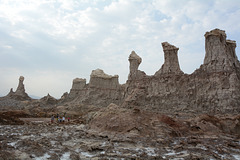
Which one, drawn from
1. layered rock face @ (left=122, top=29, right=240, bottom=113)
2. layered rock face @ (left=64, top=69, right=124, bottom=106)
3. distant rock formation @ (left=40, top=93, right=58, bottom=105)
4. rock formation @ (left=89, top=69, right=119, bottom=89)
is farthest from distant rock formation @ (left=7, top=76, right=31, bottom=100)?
layered rock face @ (left=122, top=29, right=240, bottom=113)

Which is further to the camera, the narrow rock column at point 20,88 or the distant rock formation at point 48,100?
the narrow rock column at point 20,88

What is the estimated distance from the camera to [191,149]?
8406 mm

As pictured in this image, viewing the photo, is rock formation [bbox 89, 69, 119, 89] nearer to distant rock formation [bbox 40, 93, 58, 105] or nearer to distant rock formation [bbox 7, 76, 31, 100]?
distant rock formation [bbox 40, 93, 58, 105]

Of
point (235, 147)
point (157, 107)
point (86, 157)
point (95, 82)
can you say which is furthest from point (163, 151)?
point (95, 82)

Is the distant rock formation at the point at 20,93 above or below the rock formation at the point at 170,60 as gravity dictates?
below

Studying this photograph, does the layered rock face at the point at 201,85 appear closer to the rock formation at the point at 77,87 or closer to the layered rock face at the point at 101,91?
the layered rock face at the point at 101,91

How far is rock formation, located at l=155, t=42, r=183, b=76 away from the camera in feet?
126

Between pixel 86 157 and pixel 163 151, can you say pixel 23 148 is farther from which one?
pixel 163 151

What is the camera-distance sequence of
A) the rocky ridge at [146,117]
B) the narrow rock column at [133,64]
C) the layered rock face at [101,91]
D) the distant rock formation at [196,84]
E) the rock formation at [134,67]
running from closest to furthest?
1. the rocky ridge at [146,117]
2. the distant rock formation at [196,84]
3. the rock formation at [134,67]
4. the narrow rock column at [133,64]
5. the layered rock face at [101,91]

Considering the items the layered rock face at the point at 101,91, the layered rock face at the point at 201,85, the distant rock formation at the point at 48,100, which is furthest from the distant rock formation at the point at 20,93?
the layered rock face at the point at 201,85

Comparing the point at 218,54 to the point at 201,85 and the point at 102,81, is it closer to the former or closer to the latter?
the point at 201,85

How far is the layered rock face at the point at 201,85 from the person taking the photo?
29.8 metres

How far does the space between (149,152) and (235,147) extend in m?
5.37

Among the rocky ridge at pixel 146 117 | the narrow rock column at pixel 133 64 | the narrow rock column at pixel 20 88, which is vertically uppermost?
the narrow rock column at pixel 133 64
